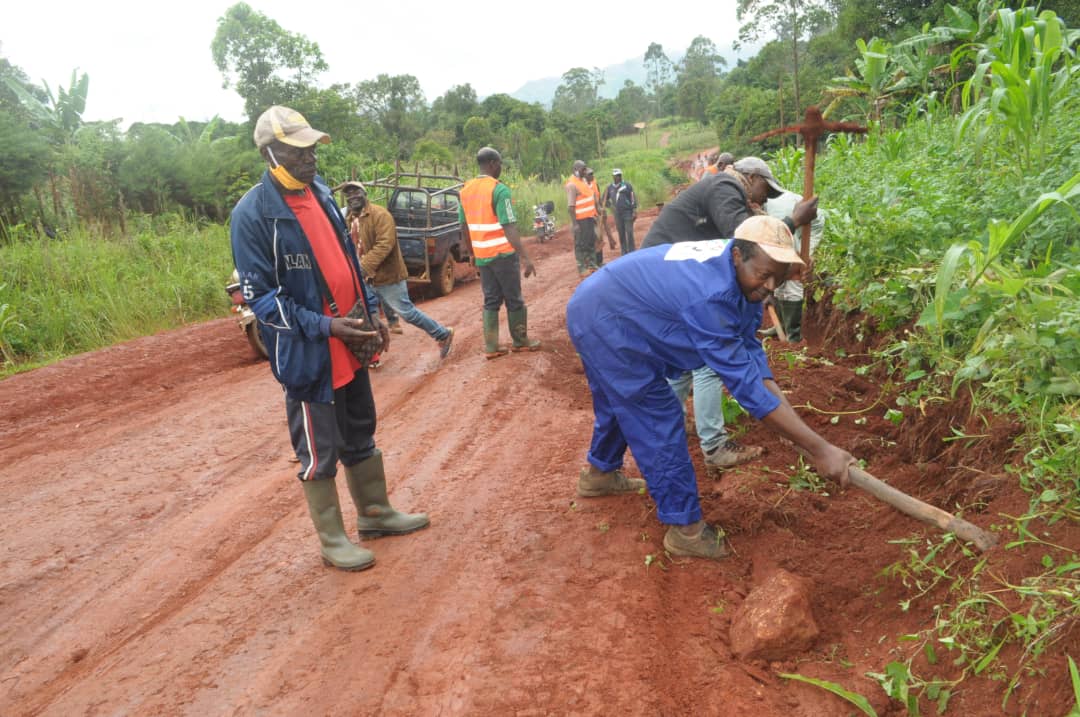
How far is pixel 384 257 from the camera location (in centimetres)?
723

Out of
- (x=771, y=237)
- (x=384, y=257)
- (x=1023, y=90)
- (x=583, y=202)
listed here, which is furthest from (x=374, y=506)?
(x=583, y=202)

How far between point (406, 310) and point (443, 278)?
4316 mm

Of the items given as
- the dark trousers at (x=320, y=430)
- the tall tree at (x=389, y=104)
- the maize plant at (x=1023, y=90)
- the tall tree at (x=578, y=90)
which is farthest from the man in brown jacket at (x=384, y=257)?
the tall tree at (x=578, y=90)

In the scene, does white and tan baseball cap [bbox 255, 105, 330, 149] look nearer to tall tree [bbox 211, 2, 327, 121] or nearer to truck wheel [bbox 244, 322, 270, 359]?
truck wheel [bbox 244, 322, 270, 359]

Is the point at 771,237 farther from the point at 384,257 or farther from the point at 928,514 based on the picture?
the point at 384,257

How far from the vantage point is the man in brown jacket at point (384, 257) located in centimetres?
723

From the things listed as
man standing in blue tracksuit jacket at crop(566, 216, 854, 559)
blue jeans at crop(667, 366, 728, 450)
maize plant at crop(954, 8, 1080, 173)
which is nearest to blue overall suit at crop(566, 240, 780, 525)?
man standing in blue tracksuit jacket at crop(566, 216, 854, 559)

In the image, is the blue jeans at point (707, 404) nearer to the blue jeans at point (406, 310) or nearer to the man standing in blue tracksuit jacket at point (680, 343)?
the man standing in blue tracksuit jacket at point (680, 343)

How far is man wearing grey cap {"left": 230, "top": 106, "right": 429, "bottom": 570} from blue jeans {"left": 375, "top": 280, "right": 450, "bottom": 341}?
3.57m

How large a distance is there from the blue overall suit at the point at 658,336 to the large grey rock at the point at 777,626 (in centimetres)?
60

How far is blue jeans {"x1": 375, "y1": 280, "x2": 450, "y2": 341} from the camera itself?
7.37m

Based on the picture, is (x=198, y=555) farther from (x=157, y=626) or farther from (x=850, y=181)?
(x=850, y=181)

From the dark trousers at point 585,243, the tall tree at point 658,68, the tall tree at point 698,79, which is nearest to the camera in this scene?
the dark trousers at point 585,243

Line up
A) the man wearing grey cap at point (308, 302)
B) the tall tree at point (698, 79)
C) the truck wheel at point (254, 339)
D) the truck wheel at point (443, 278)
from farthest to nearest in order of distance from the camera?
1. the tall tree at point (698, 79)
2. the truck wheel at point (443, 278)
3. the truck wheel at point (254, 339)
4. the man wearing grey cap at point (308, 302)
